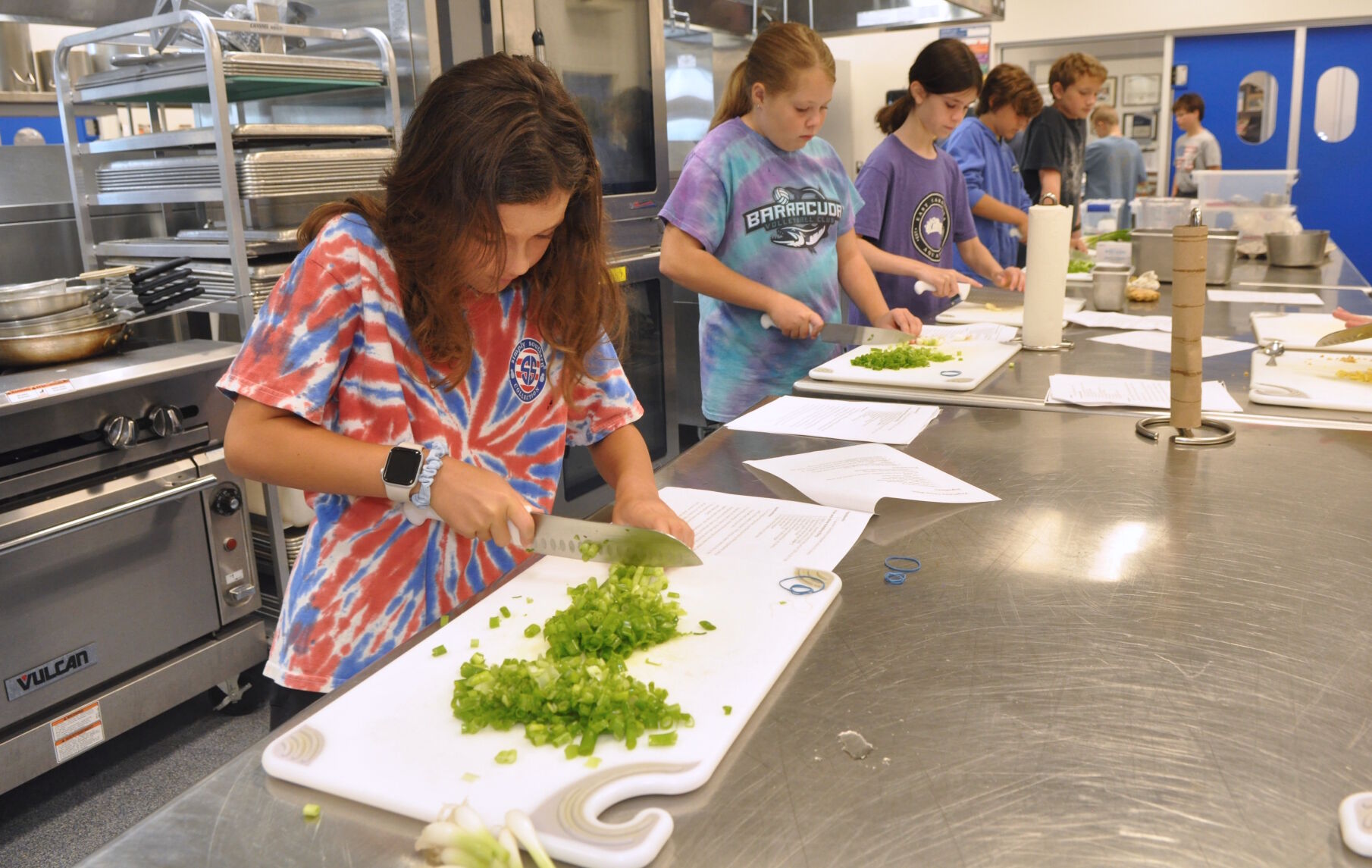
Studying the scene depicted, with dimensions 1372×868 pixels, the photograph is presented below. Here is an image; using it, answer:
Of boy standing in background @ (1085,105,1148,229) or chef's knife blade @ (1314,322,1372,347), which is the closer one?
chef's knife blade @ (1314,322,1372,347)

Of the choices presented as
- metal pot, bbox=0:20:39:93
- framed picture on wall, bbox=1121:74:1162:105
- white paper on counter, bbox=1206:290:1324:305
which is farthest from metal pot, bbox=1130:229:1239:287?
framed picture on wall, bbox=1121:74:1162:105

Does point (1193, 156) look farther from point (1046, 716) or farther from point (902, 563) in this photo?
point (1046, 716)

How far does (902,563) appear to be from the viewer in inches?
44.4

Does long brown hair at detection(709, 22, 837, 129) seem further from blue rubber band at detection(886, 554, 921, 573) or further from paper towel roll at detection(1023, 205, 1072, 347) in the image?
blue rubber band at detection(886, 554, 921, 573)

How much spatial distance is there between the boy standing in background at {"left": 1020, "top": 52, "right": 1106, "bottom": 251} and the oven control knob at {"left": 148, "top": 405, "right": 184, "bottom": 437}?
3523mm

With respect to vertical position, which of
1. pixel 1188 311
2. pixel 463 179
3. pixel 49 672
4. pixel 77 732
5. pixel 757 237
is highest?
pixel 463 179

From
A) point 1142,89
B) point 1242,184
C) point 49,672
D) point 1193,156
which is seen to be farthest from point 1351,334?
point 1142,89

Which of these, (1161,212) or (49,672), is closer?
(49,672)

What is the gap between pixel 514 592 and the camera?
1028 mm

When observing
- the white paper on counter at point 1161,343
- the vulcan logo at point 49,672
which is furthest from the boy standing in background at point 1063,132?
the vulcan logo at point 49,672

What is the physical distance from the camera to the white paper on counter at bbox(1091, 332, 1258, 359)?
2.32m

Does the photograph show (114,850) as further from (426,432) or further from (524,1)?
(524,1)

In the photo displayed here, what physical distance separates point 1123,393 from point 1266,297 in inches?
63.4

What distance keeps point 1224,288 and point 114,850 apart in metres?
3.52
